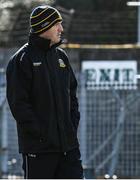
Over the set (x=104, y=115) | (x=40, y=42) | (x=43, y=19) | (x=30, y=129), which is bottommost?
(x=104, y=115)

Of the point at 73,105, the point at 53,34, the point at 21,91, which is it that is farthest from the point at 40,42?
the point at 73,105

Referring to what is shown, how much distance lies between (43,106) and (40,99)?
57mm

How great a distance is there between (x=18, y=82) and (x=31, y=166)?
0.64 metres

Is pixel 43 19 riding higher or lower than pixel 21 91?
higher

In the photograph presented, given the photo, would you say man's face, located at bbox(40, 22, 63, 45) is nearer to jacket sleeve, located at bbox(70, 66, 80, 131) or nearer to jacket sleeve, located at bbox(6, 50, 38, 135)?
jacket sleeve, located at bbox(6, 50, 38, 135)

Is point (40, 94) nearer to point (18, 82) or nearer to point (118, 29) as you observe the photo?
point (18, 82)

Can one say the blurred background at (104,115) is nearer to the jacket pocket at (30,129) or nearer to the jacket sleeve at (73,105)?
the jacket sleeve at (73,105)

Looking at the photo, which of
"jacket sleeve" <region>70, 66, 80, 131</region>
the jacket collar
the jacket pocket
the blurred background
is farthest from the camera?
the blurred background

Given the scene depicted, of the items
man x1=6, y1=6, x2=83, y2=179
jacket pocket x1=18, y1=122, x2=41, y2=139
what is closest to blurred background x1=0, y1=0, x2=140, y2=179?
man x1=6, y1=6, x2=83, y2=179

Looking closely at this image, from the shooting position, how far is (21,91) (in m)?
5.58

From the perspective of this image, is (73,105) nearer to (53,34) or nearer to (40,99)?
(40,99)

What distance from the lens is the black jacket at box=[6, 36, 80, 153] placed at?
5.55 m

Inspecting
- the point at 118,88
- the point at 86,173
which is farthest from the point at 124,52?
the point at 86,173

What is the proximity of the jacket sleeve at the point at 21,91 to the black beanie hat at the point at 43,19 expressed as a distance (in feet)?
0.79
